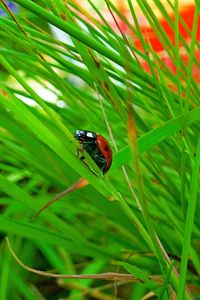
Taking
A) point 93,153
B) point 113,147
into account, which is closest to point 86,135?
point 93,153

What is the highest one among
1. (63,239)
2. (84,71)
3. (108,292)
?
(84,71)

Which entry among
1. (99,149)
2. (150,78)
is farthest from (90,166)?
(150,78)

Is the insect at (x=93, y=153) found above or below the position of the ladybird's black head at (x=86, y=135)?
below

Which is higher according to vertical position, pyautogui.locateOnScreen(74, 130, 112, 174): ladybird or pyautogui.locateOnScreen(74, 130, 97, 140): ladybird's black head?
pyautogui.locateOnScreen(74, 130, 97, 140): ladybird's black head

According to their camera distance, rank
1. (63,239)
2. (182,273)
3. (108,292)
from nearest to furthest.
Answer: (182,273)
(63,239)
(108,292)

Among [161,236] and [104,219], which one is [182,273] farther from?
[104,219]

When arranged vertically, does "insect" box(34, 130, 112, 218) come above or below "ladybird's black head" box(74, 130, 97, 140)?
below

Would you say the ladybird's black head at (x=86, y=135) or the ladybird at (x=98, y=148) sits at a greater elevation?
the ladybird's black head at (x=86, y=135)
